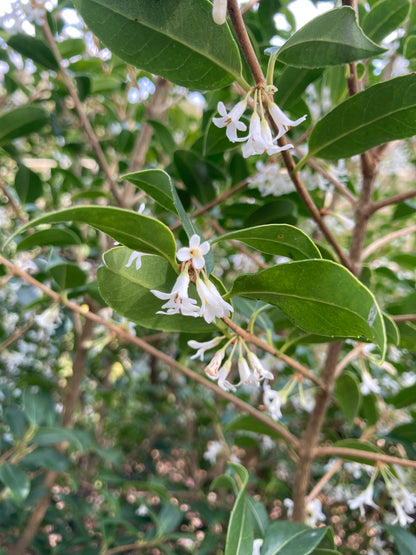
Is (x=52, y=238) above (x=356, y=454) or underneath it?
above

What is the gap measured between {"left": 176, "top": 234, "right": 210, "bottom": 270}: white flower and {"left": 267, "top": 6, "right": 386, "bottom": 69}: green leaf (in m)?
0.22

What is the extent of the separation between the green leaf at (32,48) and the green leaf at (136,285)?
712 millimetres

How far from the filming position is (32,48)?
0.96 metres

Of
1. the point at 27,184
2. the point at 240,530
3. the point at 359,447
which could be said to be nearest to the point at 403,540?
the point at 359,447

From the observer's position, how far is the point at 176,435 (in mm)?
2236

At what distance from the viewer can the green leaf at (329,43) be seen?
44 cm

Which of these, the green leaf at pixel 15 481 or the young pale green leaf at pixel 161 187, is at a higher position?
the young pale green leaf at pixel 161 187

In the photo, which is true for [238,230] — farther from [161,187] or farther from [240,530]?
[240,530]

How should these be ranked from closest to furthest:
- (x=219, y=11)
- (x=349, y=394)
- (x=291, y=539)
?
(x=219, y=11), (x=291, y=539), (x=349, y=394)

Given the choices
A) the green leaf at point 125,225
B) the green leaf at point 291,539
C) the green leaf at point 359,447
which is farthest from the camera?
the green leaf at point 359,447

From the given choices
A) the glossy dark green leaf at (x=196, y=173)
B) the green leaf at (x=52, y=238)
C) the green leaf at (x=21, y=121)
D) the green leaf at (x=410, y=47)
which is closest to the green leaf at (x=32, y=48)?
the green leaf at (x=21, y=121)

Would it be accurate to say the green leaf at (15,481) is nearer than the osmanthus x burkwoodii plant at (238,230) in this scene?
No

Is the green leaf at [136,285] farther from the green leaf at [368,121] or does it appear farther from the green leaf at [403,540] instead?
the green leaf at [403,540]

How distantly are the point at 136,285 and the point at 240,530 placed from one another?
31cm
